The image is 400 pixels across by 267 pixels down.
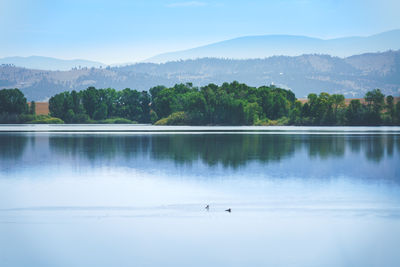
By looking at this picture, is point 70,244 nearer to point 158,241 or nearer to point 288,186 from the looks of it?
point 158,241

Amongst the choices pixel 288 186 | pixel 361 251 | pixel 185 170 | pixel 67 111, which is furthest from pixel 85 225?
pixel 67 111

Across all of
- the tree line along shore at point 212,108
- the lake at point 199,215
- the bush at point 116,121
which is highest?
the tree line along shore at point 212,108

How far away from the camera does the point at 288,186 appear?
21875 millimetres

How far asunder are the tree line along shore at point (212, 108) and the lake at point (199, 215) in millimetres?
92117

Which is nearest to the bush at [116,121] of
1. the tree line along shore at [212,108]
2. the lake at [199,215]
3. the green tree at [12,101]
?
the tree line along shore at [212,108]

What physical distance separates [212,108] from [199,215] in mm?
115091

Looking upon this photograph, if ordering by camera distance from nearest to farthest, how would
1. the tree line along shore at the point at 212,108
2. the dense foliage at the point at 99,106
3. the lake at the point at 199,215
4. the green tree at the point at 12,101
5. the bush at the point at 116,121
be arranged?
the lake at the point at 199,215 < the tree line along shore at the point at 212,108 < the green tree at the point at 12,101 < the dense foliage at the point at 99,106 < the bush at the point at 116,121

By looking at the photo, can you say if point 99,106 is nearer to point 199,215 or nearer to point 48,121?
point 48,121

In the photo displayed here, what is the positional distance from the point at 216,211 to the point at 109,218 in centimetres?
322

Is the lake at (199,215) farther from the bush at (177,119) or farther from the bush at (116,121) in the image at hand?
the bush at (116,121)

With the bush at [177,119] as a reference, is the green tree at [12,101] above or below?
above

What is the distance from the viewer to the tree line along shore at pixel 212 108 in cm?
11819

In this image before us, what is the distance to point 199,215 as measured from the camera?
630 inches

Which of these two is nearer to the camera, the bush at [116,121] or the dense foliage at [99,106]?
the dense foliage at [99,106]
